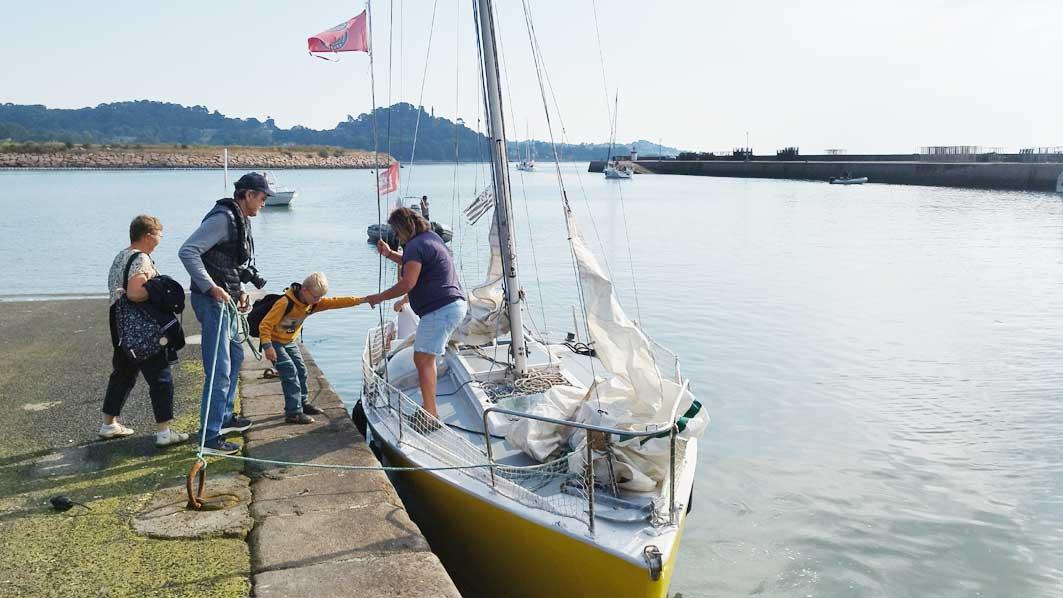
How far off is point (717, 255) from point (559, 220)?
68.3 ft

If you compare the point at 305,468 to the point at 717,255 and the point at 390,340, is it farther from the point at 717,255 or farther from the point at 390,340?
the point at 717,255

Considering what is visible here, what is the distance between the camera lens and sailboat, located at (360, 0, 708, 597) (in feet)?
17.0

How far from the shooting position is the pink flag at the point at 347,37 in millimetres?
9430

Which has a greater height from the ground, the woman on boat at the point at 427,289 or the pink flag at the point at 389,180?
the pink flag at the point at 389,180

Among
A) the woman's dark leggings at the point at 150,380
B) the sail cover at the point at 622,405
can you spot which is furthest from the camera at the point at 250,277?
the sail cover at the point at 622,405

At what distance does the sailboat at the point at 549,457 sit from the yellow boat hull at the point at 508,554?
11 millimetres

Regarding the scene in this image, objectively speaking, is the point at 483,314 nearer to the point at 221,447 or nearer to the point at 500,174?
the point at 500,174

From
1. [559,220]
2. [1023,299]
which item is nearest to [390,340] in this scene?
[1023,299]

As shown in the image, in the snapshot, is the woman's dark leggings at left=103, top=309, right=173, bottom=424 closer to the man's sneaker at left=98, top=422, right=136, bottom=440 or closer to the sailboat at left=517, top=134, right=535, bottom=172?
the man's sneaker at left=98, top=422, right=136, bottom=440

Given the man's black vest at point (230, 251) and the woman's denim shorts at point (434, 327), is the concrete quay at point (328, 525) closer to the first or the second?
the woman's denim shorts at point (434, 327)

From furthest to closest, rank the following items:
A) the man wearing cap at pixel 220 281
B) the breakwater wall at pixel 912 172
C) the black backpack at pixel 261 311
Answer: the breakwater wall at pixel 912 172 < the black backpack at pixel 261 311 < the man wearing cap at pixel 220 281

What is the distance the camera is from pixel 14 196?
6700 cm

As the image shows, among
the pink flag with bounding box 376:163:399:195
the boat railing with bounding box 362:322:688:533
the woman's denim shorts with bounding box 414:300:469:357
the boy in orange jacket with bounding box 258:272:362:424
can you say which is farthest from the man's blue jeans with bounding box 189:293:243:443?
the pink flag with bounding box 376:163:399:195

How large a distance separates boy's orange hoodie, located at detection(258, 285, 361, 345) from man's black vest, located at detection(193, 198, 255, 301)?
51 centimetres
